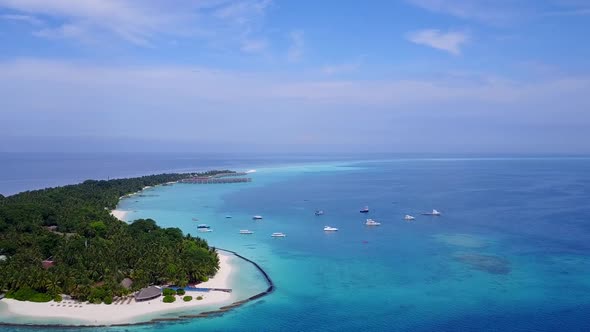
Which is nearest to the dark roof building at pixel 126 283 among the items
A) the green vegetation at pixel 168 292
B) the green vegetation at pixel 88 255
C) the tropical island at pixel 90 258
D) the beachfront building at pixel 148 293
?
the tropical island at pixel 90 258

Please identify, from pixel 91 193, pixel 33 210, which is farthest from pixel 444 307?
pixel 91 193

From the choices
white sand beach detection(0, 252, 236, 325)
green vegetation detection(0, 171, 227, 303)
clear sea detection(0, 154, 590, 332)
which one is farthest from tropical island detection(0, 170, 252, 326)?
clear sea detection(0, 154, 590, 332)

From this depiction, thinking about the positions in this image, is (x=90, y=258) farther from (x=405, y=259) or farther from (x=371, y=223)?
(x=371, y=223)

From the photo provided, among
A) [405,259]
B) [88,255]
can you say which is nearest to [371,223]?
[405,259]

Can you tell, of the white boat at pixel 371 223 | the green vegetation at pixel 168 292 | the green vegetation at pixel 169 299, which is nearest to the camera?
the green vegetation at pixel 169 299

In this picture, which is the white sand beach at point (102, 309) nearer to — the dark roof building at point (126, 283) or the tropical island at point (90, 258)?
the tropical island at point (90, 258)
